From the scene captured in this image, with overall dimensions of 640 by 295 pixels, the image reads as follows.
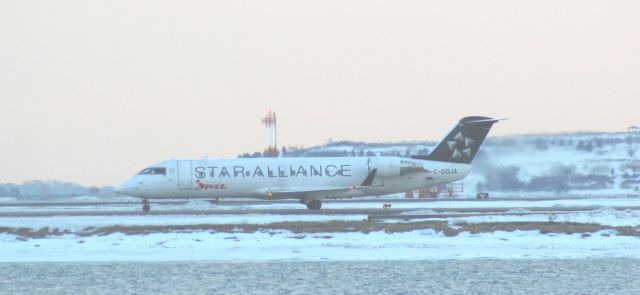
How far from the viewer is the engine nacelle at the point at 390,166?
136 feet

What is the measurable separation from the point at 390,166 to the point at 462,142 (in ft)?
14.2

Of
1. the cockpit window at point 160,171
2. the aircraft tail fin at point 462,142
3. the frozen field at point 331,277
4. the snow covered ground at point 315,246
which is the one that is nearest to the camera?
the frozen field at point 331,277

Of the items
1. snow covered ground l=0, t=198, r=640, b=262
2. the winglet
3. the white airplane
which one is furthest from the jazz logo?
snow covered ground l=0, t=198, r=640, b=262

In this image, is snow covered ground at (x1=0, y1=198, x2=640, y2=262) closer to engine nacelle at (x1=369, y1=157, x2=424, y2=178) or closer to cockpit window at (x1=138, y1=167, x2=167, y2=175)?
cockpit window at (x1=138, y1=167, x2=167, y2=175)

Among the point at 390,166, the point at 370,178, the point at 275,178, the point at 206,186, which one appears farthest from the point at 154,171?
the point at 390,166

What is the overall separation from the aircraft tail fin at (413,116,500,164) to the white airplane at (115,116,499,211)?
141 cm

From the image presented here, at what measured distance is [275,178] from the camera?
4162 cm

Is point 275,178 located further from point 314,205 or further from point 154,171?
point 154,171

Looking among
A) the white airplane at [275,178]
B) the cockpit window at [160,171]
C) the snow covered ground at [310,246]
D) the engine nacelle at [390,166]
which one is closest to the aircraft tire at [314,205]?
the white airplane at [275,178]

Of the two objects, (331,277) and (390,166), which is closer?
(331,277)

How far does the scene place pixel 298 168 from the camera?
41.8 metres

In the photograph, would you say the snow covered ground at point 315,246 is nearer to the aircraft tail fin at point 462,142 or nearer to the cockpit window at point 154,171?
the cockpit window at point 154,171

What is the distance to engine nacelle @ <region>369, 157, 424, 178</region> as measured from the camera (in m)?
41.5

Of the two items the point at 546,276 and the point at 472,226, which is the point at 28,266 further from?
the point at 472,226
